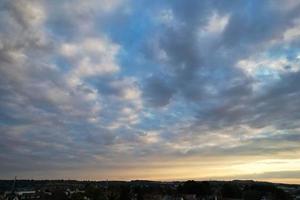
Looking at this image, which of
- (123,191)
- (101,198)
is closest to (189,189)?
(123,191)

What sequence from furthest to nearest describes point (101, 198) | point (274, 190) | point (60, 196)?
point (274, 190) → point (60, 196) → point (101, 198)

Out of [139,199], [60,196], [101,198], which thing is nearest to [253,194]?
[139,199]

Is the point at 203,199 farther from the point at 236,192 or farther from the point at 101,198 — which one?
the point at 101,198

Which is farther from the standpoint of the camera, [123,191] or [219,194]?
[219,194]

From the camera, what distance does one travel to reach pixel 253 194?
124 m

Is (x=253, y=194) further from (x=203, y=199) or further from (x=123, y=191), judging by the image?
(x=123, y=191)

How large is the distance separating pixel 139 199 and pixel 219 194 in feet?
88.2

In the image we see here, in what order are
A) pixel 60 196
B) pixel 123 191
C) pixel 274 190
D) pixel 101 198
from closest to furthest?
1. pixel 101 198
2. pixel 123 191
3. pixel 60 196
4. pixel 274 190

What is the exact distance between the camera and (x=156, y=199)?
113000mm

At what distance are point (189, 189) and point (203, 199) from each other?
984cm

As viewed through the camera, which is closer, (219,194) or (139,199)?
(139,199)

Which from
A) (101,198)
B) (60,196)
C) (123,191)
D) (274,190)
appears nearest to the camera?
(101,198)

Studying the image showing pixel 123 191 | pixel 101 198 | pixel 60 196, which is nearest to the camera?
pixel 101 198

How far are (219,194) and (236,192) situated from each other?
19.8 feet
